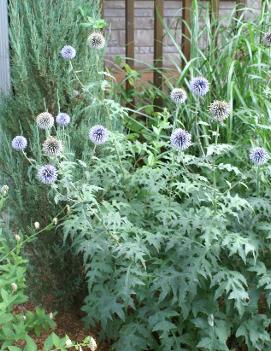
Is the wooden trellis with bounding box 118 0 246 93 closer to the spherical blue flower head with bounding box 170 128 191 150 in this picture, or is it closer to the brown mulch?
the spherical blue flower head with bounding box 170 128 191 150

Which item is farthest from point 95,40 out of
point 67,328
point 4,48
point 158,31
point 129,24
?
point 67,328

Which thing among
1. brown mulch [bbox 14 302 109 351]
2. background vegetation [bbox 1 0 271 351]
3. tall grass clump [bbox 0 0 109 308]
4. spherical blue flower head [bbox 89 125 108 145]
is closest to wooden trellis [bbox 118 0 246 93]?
background vegetation [bbox 1 0 271 351]

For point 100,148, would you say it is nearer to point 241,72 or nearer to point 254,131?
point 254,131

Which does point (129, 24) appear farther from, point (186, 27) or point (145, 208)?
point (145, 208)

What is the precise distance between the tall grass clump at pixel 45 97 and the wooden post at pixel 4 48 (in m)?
0.32

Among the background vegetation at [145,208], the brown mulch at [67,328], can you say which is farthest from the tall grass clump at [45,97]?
the brown mulch at [67,328]

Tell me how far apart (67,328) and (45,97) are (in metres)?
1.25

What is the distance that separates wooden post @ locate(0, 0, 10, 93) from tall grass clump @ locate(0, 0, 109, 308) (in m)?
0.32

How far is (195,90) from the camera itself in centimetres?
310

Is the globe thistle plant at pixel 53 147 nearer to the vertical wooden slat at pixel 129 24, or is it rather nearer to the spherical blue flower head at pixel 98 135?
the spherical blue flower head at pixel 98 135

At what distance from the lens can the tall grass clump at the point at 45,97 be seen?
11.2ft

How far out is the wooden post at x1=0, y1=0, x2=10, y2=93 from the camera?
4.04 meters

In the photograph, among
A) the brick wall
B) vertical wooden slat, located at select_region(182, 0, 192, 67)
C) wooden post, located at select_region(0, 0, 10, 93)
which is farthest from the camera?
the brick wall

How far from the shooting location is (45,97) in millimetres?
3613
